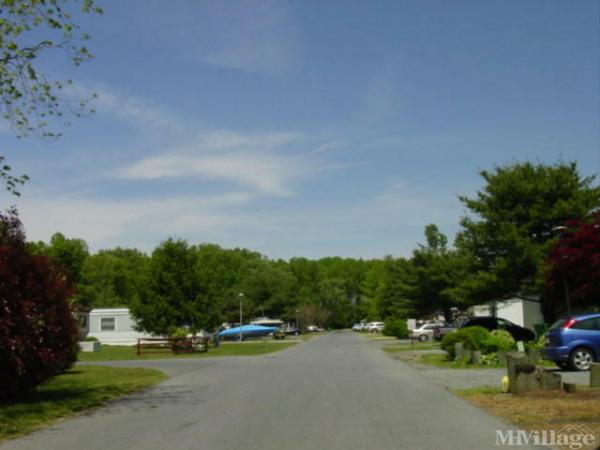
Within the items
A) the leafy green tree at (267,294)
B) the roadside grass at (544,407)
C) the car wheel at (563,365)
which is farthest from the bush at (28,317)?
the leafy green tree at (267,294)

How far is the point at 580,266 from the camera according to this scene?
1079 inches

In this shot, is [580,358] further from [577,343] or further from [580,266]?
[580,266]

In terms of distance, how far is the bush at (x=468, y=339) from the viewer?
83.3 feet

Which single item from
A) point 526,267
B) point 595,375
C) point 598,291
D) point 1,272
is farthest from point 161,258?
point 595,375

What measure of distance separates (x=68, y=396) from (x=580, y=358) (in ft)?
42.1

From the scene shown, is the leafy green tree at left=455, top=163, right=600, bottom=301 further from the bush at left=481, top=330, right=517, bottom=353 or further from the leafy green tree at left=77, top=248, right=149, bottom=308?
the leafy green tree at left=77, top=248, right=149, bottom=308

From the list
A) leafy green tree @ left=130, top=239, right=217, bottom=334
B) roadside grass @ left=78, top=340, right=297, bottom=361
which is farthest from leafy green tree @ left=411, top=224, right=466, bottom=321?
leafy green tree @ left=130, top=239, right=217, bottom=334

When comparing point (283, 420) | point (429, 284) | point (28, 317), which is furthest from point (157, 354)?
point (429, 284)

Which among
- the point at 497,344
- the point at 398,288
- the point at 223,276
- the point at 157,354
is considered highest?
the point at 223,276

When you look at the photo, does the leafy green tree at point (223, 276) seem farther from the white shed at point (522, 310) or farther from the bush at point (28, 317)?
the bush at point (28, 317)

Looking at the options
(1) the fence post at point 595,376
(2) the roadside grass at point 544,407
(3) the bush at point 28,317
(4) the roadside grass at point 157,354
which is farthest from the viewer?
(4) the roadside grass at point 157,354

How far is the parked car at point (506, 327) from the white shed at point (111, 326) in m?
34.0

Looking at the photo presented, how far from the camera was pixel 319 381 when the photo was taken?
18.6 m

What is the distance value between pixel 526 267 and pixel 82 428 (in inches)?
1164
